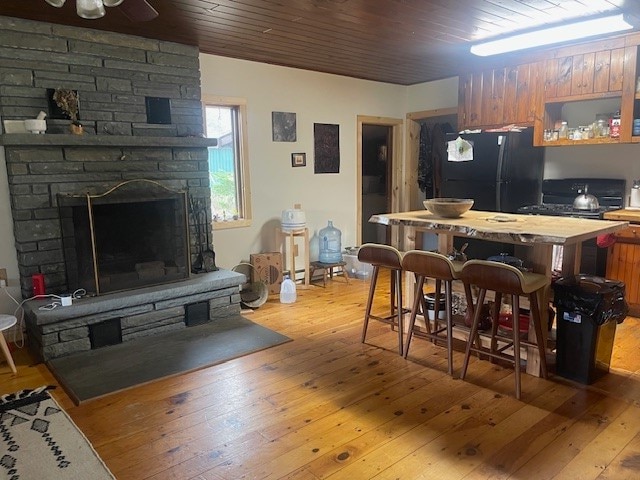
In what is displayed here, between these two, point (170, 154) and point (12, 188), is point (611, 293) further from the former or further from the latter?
point (12, 188)

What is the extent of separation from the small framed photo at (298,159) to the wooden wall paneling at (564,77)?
259 centimetres

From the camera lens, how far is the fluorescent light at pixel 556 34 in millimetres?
3438

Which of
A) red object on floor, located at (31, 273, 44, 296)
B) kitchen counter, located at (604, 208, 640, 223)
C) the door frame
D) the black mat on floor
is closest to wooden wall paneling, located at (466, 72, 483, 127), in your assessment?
the door frame

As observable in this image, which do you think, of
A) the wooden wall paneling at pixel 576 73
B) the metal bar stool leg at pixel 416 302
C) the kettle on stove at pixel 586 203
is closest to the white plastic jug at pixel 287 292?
the metal bar stool leg at pixel 416 302

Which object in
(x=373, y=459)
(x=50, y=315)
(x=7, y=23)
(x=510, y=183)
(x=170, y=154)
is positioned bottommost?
(x=373, y=459)

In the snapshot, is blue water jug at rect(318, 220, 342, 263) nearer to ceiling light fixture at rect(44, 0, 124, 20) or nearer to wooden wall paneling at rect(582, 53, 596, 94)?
wooden wall paneling at rect(582, 53, 596, 94)

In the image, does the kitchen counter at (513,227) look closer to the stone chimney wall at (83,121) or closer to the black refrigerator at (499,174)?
the black refrigerator at (499,174)

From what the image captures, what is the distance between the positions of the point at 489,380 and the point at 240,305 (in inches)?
93.0

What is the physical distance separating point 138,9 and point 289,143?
292 centimetres

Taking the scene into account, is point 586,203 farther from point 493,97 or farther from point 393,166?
point 393,166

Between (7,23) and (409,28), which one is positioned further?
(409,28)

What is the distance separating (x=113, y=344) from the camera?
3.55 metres

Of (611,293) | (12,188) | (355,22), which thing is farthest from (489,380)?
(12,188)

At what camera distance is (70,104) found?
352 cm
